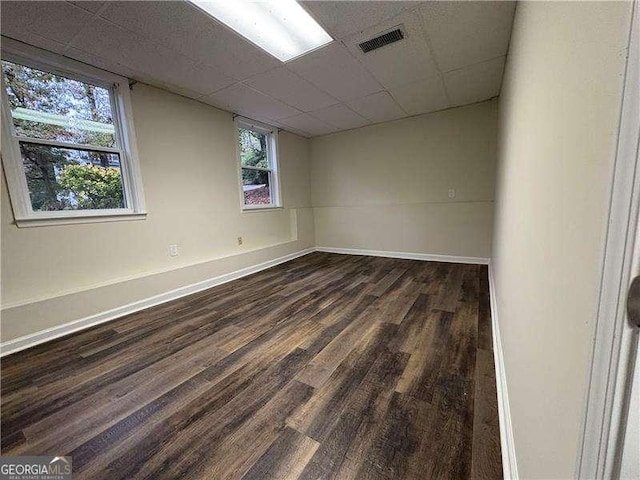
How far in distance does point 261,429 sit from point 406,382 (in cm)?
85

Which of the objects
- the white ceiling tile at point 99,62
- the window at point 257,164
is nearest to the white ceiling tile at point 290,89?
the window at point 257,164

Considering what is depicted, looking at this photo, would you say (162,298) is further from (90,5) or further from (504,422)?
(504,422)

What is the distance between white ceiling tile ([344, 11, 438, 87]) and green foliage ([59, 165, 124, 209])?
2.59m

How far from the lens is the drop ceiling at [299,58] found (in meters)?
1.77

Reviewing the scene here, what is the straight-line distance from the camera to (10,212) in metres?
2.01

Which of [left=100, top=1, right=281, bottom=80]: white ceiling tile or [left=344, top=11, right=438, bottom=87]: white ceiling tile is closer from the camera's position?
[left=100, top=1, right=281, bottom=80]: white ceiling tile

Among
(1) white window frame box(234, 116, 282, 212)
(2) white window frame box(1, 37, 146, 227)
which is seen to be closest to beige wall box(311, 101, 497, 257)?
(1) white window frame box(234, 116, 282, 212)

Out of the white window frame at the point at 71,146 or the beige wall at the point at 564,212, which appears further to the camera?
the white window frame at the point at 71,146

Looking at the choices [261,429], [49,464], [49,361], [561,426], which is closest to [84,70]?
[49,361]

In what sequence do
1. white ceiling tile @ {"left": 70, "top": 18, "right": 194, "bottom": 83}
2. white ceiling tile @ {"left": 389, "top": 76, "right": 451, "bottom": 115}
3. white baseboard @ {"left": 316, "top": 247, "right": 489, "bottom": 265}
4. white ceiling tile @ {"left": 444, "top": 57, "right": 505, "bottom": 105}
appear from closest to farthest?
white ceiling tile @ {"left": 70, "top": 18, "right": 194, "bottom": 83} < white ceiling tile @ {"left": 444, "top": 57, "right": 505, "bottom": 105} < white ceiling tile @ {"left": 389, "top": 76, "right": 451, "bottom": 115} < white baseboard @ {"left": 316, "top": 247, "right": 489, "bottom": 265}

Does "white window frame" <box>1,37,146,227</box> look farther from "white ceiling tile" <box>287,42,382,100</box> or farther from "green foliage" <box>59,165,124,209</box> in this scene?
"white ceiling tile" <box>287,42,382,100</box>

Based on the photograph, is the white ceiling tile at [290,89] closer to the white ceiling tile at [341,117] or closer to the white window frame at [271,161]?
the white ceiling tile at [341,117]

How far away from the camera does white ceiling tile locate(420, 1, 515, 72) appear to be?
1805 mm

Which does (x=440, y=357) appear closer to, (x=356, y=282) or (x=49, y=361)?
(x=356, y=282)
